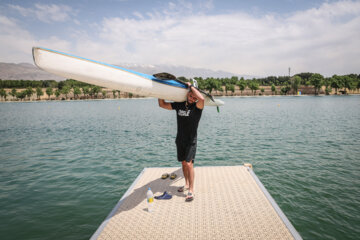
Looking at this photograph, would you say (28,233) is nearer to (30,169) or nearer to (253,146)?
(30,169)

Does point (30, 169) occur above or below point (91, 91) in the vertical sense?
below

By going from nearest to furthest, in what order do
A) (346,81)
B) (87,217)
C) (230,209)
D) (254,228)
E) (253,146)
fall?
(254,228)
(230,209)
(87,217)
(253,146)
(346,81)

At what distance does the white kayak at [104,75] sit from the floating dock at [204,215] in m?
2.78

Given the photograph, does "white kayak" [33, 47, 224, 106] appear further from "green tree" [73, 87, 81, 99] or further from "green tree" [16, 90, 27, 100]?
"green tree" [16, 90, 27, 100]

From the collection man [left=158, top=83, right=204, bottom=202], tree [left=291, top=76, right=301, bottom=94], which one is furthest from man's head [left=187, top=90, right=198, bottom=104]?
tree [left=291, top=76, right=301, bottom=94]

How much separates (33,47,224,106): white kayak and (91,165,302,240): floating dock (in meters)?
2.78

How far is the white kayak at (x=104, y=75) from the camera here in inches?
159

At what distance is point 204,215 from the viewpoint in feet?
14.3

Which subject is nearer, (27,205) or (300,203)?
(300,203)

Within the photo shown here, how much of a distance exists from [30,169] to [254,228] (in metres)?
11.1

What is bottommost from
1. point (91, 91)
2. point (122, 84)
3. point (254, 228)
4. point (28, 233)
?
point (28, 233)

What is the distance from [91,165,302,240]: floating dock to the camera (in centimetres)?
379

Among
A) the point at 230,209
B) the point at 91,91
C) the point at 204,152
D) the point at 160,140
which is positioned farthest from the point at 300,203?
the point at 91,91

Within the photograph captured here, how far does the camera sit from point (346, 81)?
115688 mm
